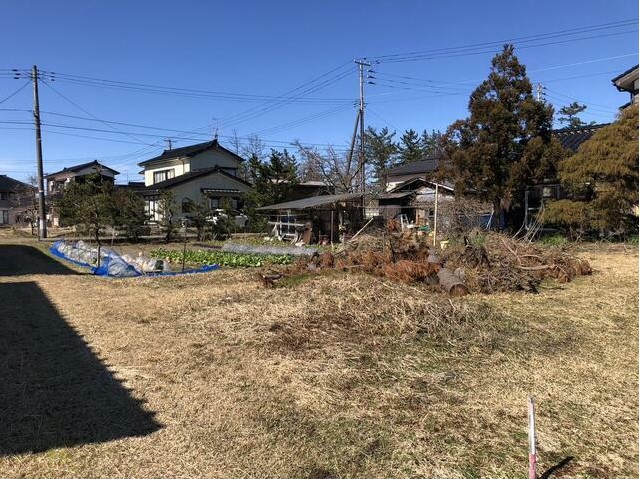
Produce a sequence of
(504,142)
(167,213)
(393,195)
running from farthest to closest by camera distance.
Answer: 1. (393,195)
2. (167,213)
3. (504,142)

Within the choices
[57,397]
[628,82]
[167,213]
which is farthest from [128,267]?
[628,82]

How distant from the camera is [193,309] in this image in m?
7.54

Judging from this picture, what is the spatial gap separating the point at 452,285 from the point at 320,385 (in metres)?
4.70

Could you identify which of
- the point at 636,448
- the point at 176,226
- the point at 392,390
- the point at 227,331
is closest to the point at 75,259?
the point at 176,226

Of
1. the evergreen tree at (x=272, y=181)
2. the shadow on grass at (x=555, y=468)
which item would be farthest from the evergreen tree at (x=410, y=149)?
the shadow on grass at (x=555, y=468)

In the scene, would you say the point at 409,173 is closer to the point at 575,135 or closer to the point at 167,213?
the point at 575,135

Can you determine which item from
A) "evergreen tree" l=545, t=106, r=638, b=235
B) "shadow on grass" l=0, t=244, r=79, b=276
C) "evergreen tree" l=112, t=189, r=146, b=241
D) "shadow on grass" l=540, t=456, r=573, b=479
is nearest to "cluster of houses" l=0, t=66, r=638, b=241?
"evergreen tree" l=112, t=189, r=146, b=241

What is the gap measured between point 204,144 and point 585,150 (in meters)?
33.6

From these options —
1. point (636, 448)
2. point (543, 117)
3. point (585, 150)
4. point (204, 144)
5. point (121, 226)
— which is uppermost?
point (204, 144)

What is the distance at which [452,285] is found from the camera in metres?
Result: 8.45

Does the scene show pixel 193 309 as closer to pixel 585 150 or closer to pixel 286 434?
pixel 286 434

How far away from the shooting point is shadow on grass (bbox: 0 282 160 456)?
3441 mm

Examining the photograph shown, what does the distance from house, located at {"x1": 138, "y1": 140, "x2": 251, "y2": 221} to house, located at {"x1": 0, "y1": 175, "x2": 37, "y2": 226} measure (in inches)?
650

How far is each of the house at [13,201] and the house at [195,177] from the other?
16521mm
